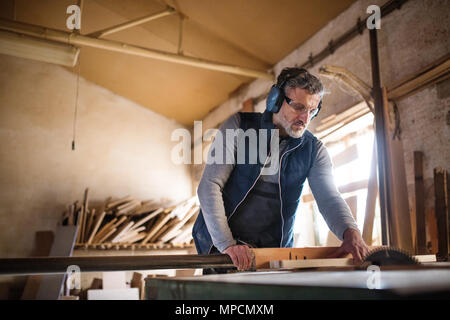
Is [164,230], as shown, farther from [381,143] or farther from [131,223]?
[381,143]

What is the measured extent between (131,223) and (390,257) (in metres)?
5.28

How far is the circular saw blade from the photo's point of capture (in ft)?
4.43

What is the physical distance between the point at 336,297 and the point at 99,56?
6723mm

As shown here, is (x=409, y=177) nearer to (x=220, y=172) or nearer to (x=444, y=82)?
(x=444, y=82)

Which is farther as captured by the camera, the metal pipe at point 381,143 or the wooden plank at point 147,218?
the wooden plank at point 147,218

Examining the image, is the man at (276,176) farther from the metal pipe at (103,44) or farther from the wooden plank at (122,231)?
the wooden plank at (122,231)

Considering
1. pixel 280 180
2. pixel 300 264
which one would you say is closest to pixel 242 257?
pixel 300 264

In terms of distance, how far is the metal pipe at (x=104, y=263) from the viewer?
120cm

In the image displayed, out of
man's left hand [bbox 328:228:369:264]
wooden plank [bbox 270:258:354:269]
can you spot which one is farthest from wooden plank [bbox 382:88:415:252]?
wooden plank [bbox 270:258:354:269]

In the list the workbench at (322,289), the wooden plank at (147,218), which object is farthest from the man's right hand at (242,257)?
the wooden plank at (147,218)

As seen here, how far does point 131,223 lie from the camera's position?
20.2 feet

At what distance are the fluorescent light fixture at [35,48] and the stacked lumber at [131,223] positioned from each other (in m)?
2.62

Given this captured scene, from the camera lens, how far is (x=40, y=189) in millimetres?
6711
